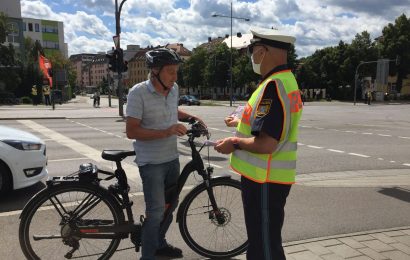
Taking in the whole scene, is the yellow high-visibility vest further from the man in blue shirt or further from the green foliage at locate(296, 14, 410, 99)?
the green foliage at locate(296, 14, 410, 99)

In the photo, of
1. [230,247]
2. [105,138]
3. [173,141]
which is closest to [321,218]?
[230,247]

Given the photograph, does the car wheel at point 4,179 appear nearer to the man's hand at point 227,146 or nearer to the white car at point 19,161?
the white car at point 19,161

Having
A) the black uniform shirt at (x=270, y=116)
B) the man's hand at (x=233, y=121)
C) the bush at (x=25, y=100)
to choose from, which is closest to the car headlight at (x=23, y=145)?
the man's hand at (x=233, y=121)

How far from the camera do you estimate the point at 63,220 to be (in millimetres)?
3545

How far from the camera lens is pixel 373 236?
171 inches

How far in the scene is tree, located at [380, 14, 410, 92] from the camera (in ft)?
236

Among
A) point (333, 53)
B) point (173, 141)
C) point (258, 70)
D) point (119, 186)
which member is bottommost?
point (119, 186)

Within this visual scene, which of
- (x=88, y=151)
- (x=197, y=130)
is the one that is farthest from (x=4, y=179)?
(x=88, y=151)

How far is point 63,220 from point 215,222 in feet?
4.44

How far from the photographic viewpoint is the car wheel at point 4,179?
5.70 meters

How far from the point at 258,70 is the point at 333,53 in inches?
3040

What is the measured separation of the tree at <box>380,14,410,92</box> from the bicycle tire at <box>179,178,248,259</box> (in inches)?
3004

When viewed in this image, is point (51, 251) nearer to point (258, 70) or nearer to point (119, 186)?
point (119, 186)

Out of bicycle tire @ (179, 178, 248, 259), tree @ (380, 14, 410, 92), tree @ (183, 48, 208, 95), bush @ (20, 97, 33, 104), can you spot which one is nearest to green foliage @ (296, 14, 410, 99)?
tree @ (380, 14, 410, 92)
